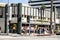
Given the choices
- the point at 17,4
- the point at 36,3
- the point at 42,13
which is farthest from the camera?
the point at 36,3

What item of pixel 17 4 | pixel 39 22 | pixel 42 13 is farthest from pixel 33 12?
pixel 17 4

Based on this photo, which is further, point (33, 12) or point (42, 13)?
point (42, 13)

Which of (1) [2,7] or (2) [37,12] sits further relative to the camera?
(2) [37,12]

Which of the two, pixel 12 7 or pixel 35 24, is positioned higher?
pixel 12 7

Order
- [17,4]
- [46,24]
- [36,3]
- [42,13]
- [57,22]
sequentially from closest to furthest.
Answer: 1. [17,4]
2. [46,24]
3. [42,13]
4. [57,22]
5. [36,3]

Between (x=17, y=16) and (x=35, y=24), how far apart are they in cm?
1306

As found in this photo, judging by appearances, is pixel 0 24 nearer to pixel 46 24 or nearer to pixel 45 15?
pixel 46 24

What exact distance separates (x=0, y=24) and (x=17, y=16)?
502 cm

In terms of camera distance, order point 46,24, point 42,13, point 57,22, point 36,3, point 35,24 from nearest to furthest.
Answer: point 35,24 → point 46,24 → point 42,13 → point 57,22 → point 36,3

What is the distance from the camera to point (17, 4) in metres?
65.1

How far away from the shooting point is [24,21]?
226 ft

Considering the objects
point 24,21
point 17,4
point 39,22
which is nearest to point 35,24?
point 39,22

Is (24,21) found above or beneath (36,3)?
beneath

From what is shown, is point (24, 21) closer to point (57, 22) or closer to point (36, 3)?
point (57, 22)
